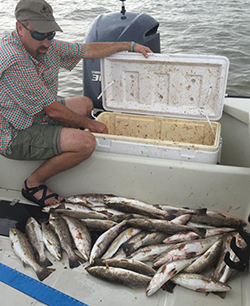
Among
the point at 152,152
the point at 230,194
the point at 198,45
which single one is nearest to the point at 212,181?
the point at 230,194

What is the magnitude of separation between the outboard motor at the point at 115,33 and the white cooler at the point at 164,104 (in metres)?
0.39

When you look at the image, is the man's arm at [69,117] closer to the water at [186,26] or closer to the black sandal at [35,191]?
the black sandal at [35,191]

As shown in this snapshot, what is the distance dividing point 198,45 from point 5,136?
8755 millimetres

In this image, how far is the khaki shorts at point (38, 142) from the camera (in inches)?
111

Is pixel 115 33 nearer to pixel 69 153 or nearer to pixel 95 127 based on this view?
pixel 95 127

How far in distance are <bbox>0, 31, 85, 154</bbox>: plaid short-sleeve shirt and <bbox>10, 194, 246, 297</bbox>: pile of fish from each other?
796mm

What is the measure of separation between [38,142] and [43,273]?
1.07 metres

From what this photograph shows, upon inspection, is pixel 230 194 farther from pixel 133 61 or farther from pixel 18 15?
pixel 18 15

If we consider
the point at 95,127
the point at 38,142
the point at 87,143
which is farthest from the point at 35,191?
the point at 95,127

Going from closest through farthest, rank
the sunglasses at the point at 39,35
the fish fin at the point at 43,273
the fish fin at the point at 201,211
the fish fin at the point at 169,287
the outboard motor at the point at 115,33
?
the fish fin at the point at 169,287 < the fish fin at the point at 43,273 < the sunglasses at the point at 39,35 < the fish fin at the point at 201,211 < the outboard motor at the point at 115,33

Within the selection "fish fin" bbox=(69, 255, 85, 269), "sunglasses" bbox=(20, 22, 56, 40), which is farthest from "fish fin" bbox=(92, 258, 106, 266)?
"sunglasses" bbox=(20, 22, 56, 40)

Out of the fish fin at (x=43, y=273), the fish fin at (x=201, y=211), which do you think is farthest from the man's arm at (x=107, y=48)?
the fish fin at (x=43, y=273)

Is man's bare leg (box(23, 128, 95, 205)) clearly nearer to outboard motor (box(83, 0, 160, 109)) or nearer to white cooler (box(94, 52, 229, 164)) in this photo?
white cooler (box(94, 52, 229, 164))

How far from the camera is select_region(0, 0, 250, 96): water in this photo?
8492 mm
